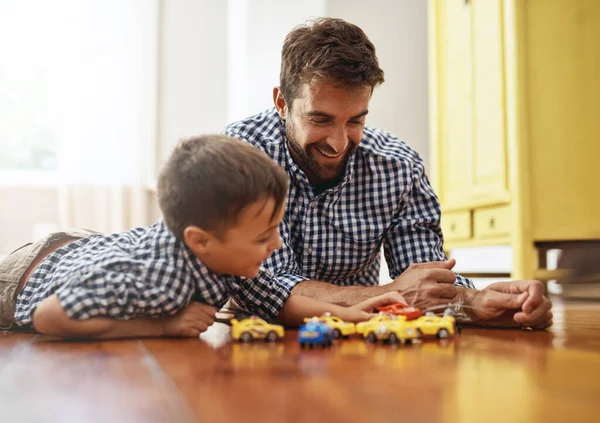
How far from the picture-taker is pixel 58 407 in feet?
2.14

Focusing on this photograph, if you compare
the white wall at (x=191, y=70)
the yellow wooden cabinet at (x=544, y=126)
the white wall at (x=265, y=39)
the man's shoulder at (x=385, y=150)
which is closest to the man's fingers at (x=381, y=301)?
the man's shoulder at (x=385, y=150)

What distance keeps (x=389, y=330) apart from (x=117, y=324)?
47 cm

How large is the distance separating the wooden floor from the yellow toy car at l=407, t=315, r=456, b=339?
0.12 ft

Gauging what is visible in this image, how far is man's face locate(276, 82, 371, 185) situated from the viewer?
148 centimetres

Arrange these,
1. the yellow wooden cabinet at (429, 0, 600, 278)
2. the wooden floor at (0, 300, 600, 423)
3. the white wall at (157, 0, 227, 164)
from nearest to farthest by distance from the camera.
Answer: the wooden floor at (0, 300, 600, 423), the yellow wooden cabinet at (429, 0, 600, 278), the white wall at (157, 0, 227, 164)

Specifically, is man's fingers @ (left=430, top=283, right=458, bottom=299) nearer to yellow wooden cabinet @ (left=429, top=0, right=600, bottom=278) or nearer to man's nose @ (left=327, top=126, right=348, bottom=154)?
man's nose @ (left=327, top=126, right=348, bottom=154)

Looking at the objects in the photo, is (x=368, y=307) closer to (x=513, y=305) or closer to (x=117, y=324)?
(x=513, y=305)

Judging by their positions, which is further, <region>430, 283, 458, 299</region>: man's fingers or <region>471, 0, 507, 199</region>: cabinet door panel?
<region>471, 0, 507, 199</region>: cabinet door panel

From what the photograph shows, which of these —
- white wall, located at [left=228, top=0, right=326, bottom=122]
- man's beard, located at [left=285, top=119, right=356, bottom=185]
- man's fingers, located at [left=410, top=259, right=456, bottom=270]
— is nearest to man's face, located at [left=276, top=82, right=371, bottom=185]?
man's beard, located at [left=285, top=119, right=356, bottom=185]

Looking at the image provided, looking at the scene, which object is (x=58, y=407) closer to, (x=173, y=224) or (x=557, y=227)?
(x=173, y=224)

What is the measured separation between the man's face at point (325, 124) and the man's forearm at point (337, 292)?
293 mm

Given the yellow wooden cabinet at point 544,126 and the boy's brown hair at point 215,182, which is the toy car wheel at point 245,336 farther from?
the yellow wooden cabinet at point 544,126

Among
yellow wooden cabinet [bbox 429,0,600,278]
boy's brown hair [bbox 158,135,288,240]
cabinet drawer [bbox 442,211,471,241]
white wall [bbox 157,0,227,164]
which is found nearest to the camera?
boy's brown hair [bbox 158,135,288,240]

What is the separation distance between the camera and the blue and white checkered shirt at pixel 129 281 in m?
1.12
